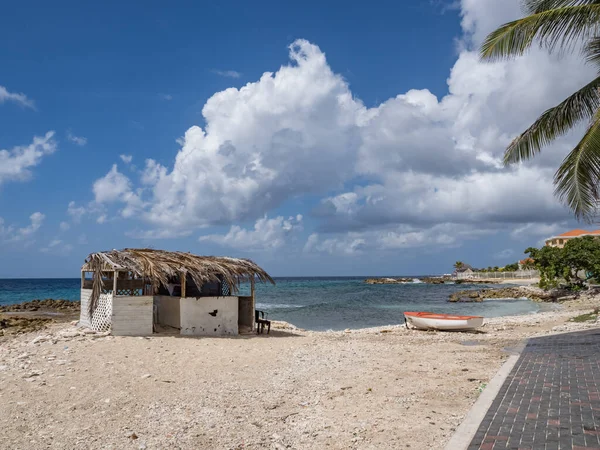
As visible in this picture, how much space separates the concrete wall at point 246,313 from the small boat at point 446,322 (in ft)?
23.1

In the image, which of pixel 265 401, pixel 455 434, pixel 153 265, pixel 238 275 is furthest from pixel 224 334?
pixel 455 434

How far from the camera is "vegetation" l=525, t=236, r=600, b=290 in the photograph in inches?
1389

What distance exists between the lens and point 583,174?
9.88 m

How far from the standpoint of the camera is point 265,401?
801cm

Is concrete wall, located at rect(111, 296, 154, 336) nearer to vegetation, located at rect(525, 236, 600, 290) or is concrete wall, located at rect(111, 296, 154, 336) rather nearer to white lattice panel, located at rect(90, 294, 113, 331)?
white lattice panel, located at rect(90, 294, 113, 331)

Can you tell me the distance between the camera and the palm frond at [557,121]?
34.0 ft

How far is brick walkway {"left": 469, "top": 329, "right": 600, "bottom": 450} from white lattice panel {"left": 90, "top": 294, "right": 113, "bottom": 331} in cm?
1118

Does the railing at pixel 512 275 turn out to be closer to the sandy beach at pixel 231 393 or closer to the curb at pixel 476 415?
the sandy beach at pixel 231 393

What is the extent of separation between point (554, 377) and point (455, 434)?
3.89 meters

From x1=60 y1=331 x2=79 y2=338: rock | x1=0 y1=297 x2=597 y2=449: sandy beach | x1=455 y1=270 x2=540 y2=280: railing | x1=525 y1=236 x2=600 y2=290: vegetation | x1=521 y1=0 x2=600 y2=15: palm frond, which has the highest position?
x1=521 y1=0 x2=600 y2=15: palm frond

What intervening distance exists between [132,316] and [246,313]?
400 cm

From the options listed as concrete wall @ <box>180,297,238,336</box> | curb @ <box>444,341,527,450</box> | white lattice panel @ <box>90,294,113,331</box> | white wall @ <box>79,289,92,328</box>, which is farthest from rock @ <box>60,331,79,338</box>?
curb @ <box>444,341,527,450</box>

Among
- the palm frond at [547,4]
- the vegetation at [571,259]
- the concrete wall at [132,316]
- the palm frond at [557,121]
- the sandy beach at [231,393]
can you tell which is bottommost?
the sandy beach at [231,393]

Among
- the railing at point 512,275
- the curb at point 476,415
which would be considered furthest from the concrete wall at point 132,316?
the railing at point 512,275
